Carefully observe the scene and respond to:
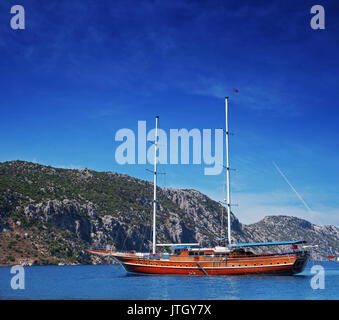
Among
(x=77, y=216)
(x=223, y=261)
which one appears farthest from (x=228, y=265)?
(x=77, y=216)

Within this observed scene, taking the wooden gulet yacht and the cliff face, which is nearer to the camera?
the wooden gulet yacht

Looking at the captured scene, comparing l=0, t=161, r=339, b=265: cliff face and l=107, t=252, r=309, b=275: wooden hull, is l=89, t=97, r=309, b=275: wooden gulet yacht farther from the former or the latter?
l=0, t=161, r=339, b=265: cliff face

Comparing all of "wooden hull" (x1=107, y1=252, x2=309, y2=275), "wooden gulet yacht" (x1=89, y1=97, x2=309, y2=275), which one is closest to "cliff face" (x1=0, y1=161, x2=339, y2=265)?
"wooden gulet yacht" (x1=89, y1=97, x2=309, y2=275)

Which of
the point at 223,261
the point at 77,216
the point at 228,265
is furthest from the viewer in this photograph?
the point at 77,216

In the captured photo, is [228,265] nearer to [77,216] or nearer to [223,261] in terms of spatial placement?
[223,261]

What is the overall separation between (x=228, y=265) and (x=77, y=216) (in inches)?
3461

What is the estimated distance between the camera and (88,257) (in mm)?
125000

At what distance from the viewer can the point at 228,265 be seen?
5306cm

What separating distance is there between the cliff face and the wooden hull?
3789cm

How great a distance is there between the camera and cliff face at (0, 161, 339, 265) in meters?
109
